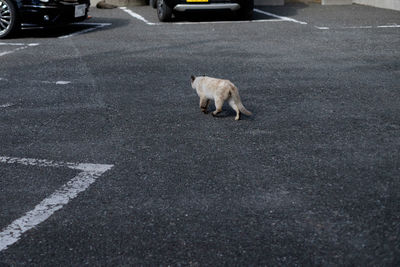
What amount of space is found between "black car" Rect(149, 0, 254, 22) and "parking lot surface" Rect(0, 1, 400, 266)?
3.61m

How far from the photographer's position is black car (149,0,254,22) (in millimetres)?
11461

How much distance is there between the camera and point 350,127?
180 inches

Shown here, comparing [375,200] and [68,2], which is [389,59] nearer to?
[375,200]

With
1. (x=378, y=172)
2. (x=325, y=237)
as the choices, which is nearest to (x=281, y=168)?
(x=378, y=172)

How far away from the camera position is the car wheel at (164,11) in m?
12.1

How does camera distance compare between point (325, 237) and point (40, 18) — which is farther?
point (40, 18)

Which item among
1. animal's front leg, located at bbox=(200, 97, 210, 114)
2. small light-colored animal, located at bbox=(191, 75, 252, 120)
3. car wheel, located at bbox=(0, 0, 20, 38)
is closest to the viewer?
small light-colored animal, located at bbox=(191, 75, 252, 120)

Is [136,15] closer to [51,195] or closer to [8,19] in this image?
[8,19]

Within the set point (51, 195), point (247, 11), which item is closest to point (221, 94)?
point (51, 195)

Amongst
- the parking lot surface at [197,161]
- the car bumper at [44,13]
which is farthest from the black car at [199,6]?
the parking lot surface at [197,161]

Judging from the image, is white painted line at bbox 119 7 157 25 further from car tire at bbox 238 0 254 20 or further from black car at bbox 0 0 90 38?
black car at bbox 0 0 90 38

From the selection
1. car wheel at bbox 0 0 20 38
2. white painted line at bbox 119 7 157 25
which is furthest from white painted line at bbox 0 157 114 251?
white painted line at bbox 119 7 157 25

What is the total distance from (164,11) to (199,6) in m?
1.04

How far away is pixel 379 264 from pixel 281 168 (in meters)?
1.31
